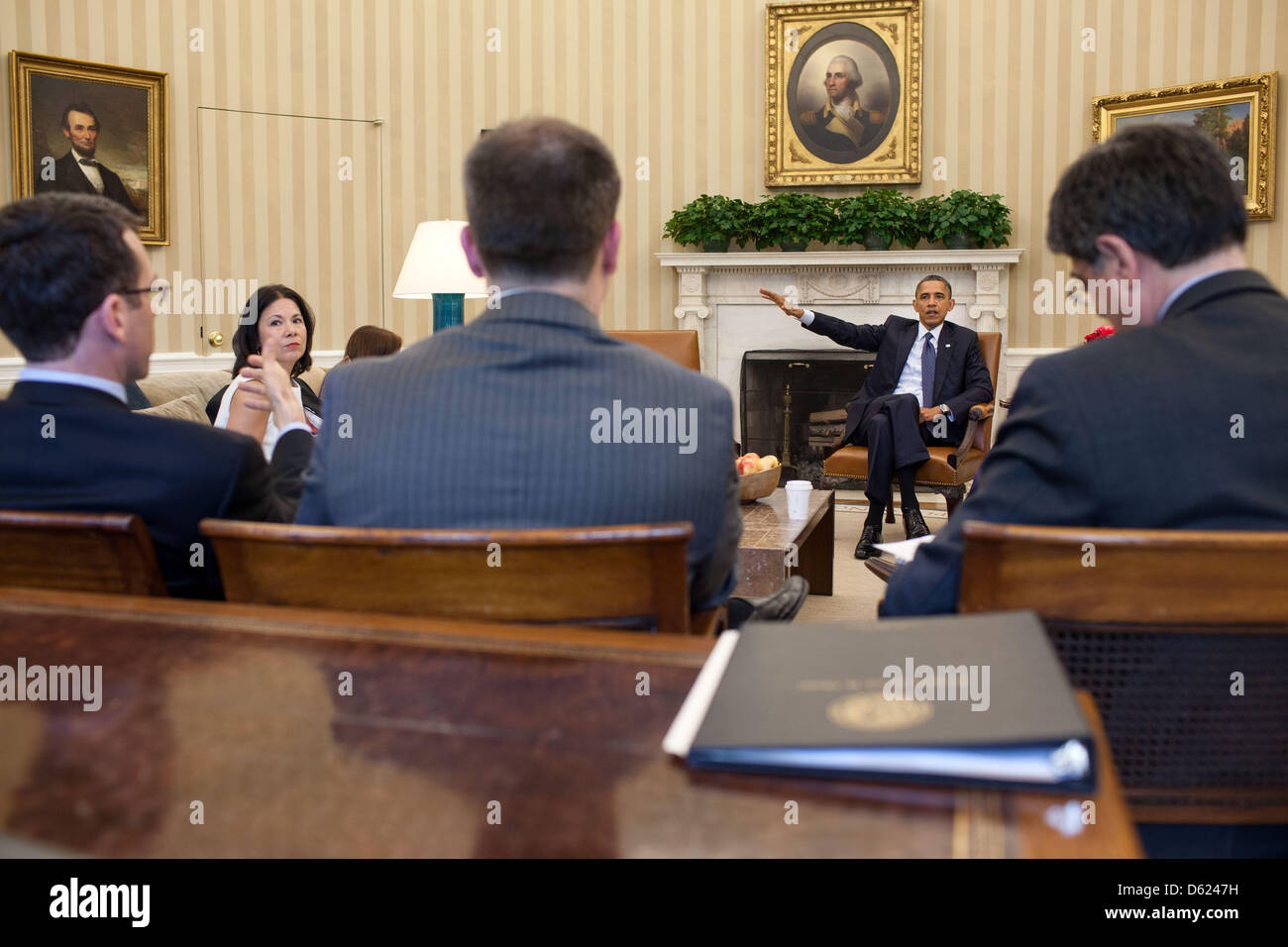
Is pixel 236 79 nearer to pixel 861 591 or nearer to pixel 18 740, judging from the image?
pixel 861 591

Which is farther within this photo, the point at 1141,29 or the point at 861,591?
the point at 1141,29

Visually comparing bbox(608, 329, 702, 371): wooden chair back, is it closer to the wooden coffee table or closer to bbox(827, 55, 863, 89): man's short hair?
the wooden coffee table

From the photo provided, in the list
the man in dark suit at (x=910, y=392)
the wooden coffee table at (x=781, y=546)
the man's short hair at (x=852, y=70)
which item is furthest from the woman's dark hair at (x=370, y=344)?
the man's short hair at (x=852, y=70)

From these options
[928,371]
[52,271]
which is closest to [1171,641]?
[52,271]

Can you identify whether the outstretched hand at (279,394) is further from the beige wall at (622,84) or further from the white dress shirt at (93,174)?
the beige wall at (622,84)

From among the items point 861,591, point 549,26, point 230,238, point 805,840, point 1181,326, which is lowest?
point 861,591

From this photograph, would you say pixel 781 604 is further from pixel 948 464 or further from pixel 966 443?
pixel 966 443

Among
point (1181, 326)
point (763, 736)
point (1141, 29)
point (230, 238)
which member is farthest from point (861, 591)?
point (230, 238)

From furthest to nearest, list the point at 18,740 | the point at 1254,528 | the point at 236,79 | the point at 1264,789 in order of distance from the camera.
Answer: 1. the point at 236,79
2. the point at 1254,528
3. the point at 1264,789
4. the point at 18,740

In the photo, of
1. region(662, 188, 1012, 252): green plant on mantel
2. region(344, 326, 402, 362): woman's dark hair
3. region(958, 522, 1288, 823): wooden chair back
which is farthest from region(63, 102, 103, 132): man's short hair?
region(958, 522, 1288, 823): wooden chair back

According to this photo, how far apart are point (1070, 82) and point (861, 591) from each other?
4174 mm

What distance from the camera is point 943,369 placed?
5.50 meters

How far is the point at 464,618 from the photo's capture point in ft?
3.74

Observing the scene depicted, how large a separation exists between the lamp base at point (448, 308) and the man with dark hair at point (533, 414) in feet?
10.2
